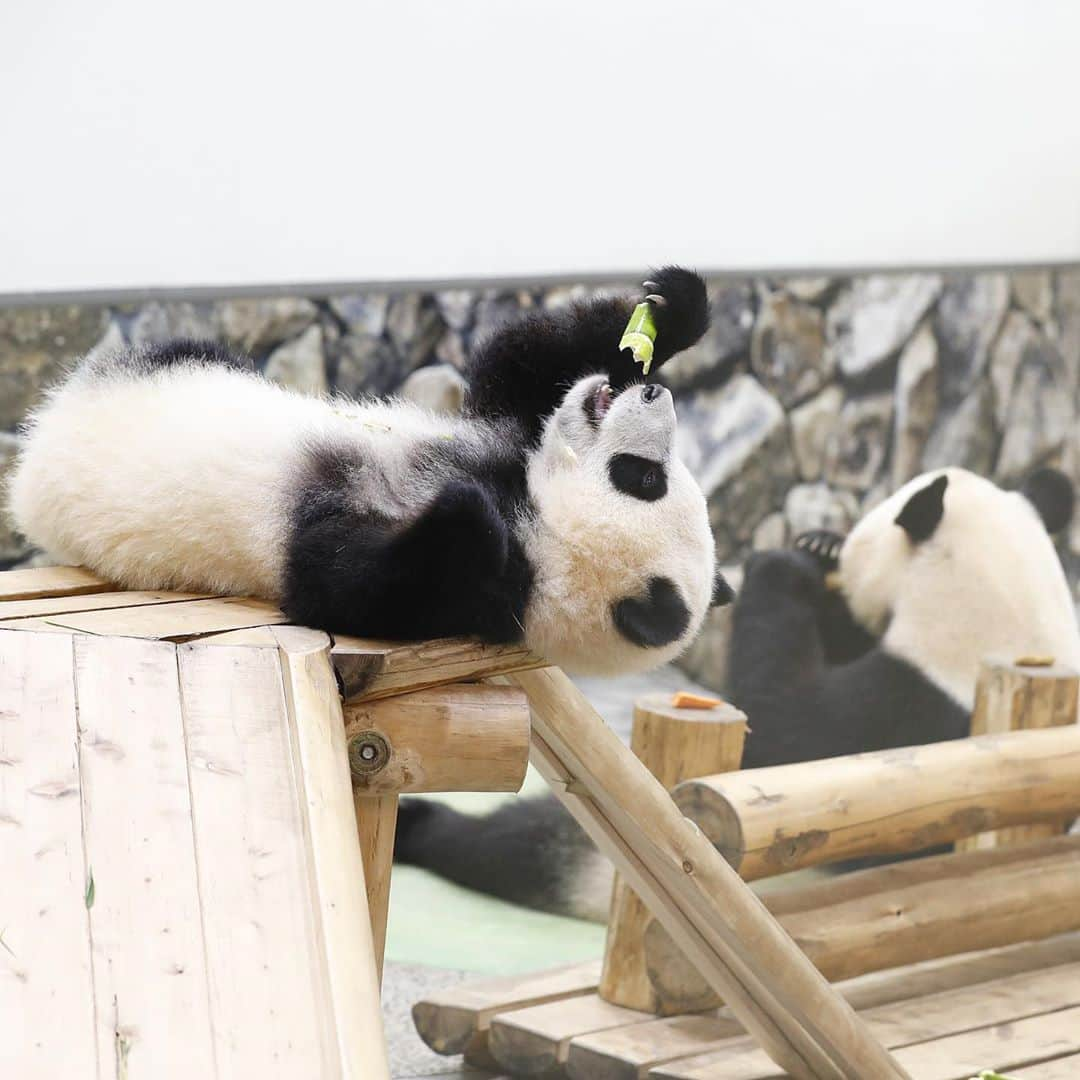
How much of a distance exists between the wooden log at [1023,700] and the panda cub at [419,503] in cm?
164

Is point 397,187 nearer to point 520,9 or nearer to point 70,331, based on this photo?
point 520,9

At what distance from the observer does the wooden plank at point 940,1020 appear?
229 centimetres

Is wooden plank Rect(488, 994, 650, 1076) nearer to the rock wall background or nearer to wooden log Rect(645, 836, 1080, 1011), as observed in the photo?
wooden log Rect(645, 836, 1080, 1011)

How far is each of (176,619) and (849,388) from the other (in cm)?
279

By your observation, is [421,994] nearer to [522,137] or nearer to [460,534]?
[460,534]

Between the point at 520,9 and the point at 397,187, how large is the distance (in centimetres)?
60

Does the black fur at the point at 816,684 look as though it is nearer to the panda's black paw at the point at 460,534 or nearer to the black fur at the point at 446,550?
the black fur at the point at 446,550

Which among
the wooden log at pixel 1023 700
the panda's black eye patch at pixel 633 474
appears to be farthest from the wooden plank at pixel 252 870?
the wooden log at pixel 1023 700

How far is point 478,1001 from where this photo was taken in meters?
2.58

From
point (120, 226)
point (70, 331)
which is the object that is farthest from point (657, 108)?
point (70, 331)

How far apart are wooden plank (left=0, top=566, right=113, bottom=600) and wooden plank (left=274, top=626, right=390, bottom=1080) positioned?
1.31ft

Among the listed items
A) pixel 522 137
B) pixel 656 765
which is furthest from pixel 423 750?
pixel 522 137

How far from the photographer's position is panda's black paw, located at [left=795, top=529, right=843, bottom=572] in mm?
3691

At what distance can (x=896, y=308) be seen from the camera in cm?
385
